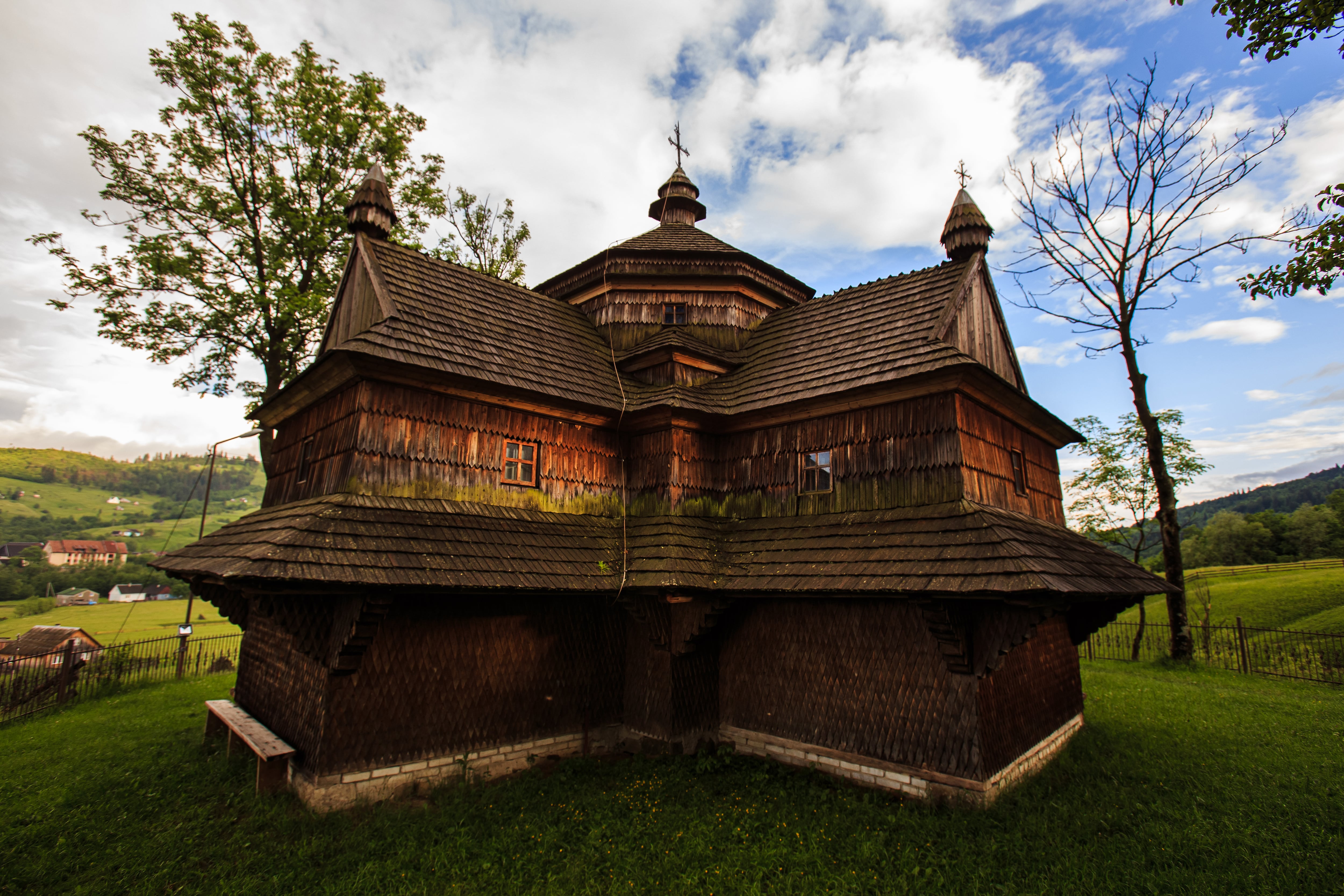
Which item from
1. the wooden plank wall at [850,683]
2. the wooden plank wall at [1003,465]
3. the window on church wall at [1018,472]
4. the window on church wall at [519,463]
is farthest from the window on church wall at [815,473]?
the window on church wall at [519,463]

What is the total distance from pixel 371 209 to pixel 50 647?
16405 mm

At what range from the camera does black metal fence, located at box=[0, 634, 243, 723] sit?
11547 mm

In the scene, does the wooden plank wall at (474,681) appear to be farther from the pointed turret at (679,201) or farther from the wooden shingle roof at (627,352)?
the pointed turret at (679,201)

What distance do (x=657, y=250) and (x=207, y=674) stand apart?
17.5 meters

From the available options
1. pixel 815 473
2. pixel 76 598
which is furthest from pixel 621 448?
pixel 76 598

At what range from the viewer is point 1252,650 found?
14859mm

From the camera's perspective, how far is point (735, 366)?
36.1 ft

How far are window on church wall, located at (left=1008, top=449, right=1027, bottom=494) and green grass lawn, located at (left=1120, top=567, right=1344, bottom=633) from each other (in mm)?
Answer: 13848

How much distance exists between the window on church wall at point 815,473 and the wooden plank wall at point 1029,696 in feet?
10.9

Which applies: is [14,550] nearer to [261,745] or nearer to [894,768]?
[261,745]

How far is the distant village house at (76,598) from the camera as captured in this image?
4366 cm

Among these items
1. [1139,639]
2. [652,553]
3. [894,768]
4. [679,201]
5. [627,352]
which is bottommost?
[1139,639]

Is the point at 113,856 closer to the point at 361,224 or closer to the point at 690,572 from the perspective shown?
the point at 690,572

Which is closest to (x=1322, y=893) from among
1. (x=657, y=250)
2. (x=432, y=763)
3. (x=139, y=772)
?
(x=432, y=763)
